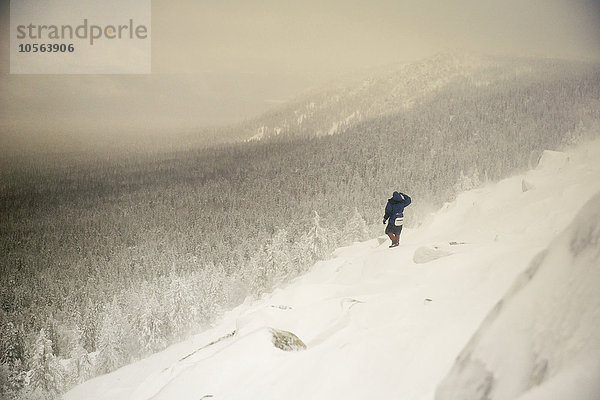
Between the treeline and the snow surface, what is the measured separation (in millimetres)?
28563

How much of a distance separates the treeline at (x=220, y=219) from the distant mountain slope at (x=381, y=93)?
11.5ft

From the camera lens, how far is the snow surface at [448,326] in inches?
99.0

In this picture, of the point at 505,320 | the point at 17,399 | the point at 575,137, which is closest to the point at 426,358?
the point at 505,320

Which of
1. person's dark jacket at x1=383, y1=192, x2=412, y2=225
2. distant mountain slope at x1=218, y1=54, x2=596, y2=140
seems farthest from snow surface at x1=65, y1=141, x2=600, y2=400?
distant mountain slope at x1=218, y1=54, x2=596, y2=140

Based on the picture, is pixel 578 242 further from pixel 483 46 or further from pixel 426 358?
pixel 483 46

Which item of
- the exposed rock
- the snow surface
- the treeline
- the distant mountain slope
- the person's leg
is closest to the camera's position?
the snow surface

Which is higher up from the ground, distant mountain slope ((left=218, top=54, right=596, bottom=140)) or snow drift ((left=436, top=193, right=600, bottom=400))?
distant mountain slope ((left=218, top=54, right=596, bottom=140))

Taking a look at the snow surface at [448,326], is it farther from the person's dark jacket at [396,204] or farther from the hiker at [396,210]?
the person's dark jacket at [396,204]

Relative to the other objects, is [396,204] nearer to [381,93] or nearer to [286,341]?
[286,341]

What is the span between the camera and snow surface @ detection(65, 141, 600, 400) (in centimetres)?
251

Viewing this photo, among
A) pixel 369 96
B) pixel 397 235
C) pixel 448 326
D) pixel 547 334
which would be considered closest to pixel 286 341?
pixel 448 326

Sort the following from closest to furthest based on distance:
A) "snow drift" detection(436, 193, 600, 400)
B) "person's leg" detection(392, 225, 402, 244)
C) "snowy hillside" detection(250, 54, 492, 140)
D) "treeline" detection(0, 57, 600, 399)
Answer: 1. "snow drift" detection(436, 193, 600, 400)
2. "person's leg" detection(392, 225, 402, 244)
3. "treeline" detection(0, 57, 600, 399)
4. "snowy hillside" detection(250, 54, 492, 140)

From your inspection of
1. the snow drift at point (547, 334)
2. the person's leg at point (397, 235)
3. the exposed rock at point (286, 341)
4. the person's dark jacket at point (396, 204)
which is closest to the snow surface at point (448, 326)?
the snow drift at point (547, 334)

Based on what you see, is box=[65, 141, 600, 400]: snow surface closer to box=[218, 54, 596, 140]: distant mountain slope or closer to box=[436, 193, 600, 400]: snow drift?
box=[436, 193, 600, 400]: snow drift
